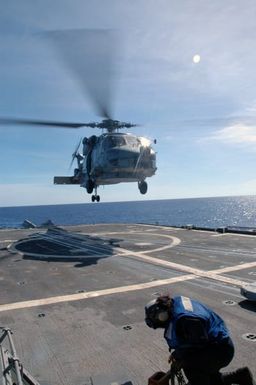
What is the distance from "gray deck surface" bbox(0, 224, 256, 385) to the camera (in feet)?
25.2

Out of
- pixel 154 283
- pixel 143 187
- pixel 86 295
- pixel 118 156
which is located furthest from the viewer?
pixel 143 187

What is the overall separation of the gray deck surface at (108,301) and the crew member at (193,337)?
5.09ft

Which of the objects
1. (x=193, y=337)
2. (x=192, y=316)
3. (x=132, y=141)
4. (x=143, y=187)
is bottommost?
(x=193, y=337)

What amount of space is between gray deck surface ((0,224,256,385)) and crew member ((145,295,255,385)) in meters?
1.55

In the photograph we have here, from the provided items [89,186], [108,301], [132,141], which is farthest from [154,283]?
[89,186]

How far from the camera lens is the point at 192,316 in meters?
4.20

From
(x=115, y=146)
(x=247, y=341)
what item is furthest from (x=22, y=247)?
(x=247, y=341)

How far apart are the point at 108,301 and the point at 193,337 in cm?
859

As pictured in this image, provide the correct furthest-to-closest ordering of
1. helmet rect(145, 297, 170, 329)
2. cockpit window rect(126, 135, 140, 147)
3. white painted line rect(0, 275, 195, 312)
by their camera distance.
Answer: cockpit window rect(126, 135, 140, 147) → white painted line rect(0, 275, 195, 312) → helmet rect(145, 297, 170, 329)

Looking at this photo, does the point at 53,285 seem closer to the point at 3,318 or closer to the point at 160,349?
the point at 3,318

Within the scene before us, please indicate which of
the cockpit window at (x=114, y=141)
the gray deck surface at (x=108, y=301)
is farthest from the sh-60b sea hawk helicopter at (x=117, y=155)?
the gray deck surface at (x=108, y=301)

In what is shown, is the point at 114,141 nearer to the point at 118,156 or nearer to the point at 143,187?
the point at 118,156

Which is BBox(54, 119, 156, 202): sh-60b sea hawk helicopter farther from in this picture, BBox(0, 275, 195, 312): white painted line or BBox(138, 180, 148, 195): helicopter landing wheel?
BBox(0, 275, 195, 312): white painted line

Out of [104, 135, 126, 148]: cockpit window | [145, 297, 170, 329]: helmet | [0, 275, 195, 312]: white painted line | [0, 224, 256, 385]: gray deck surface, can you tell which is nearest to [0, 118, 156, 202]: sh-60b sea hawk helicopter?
[104, 135, 126, 148]: cockpit window
